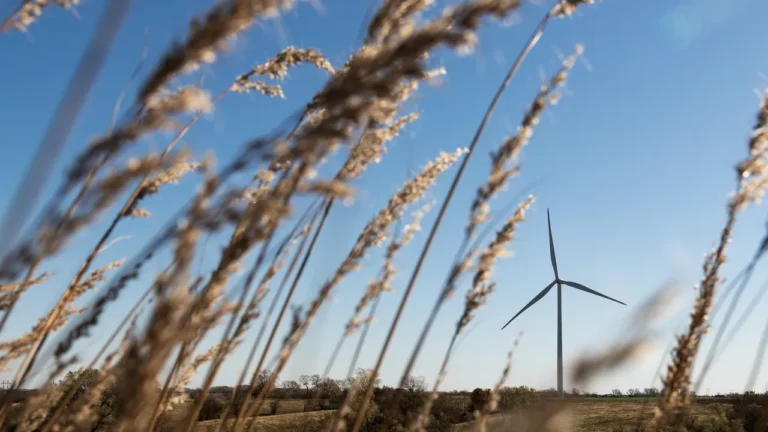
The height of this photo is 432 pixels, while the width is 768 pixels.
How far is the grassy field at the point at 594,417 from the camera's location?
2064mm

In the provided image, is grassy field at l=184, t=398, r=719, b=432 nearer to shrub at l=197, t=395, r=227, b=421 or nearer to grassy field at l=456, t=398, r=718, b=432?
grassy field at l=456, t=398, r=718, b=432

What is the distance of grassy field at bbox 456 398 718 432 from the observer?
206 cm

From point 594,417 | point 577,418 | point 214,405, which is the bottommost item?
point 577,418

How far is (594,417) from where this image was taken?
96.8 ft

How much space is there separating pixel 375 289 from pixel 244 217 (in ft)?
6.18

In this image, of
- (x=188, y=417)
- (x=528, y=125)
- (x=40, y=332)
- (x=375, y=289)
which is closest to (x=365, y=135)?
(x=528, y=125)

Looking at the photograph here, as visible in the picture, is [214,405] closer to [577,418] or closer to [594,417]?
[594,417]

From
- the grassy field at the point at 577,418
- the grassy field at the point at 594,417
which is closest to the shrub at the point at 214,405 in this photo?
the grassy field at the point at 577,418

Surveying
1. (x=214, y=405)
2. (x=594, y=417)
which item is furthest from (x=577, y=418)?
(x=214, y=405)

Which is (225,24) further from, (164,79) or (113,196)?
(113,196)

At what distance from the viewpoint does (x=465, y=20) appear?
6.83 feet

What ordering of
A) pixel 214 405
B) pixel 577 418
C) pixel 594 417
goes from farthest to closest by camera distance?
pixel 214 405
pixel 594 417
pixel 577 418

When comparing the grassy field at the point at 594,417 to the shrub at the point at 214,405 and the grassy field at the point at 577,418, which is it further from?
the shrub at the point at 214,405

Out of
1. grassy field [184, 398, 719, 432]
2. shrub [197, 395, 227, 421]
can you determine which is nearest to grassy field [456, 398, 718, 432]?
grassy field [184, 398, 719, 432]
